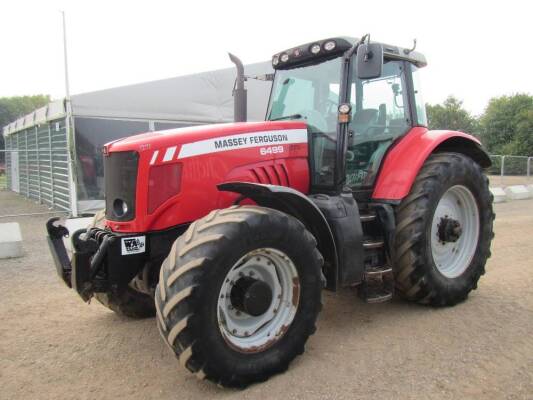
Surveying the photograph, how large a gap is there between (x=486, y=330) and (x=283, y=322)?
66.8 inches

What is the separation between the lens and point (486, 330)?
3.66m

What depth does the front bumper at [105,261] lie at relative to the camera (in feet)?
10.2

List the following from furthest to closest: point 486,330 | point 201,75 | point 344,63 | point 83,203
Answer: point 201,75 < point 83,203 < point 344,63 < point 486,330

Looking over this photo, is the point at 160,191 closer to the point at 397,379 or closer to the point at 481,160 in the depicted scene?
the point at 397,379

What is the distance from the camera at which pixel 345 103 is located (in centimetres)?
388

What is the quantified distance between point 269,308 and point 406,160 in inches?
74.2

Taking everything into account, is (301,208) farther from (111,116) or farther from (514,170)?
(514,170)

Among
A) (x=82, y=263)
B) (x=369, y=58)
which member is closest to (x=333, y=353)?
(x=82, y=263)

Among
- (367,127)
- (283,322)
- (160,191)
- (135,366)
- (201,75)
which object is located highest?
(201,75)

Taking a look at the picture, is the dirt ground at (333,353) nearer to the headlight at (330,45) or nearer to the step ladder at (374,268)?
the step ladder at (374,268)

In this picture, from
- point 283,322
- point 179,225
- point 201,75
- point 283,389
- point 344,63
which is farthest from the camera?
point 201,75

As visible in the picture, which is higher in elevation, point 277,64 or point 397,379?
point 277,64

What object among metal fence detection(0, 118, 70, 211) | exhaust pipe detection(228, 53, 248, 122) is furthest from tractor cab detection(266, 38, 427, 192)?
metal fence detection(0, 118, 70, 211)

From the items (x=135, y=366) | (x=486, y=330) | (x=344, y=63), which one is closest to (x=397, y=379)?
(x=486, y=330)
